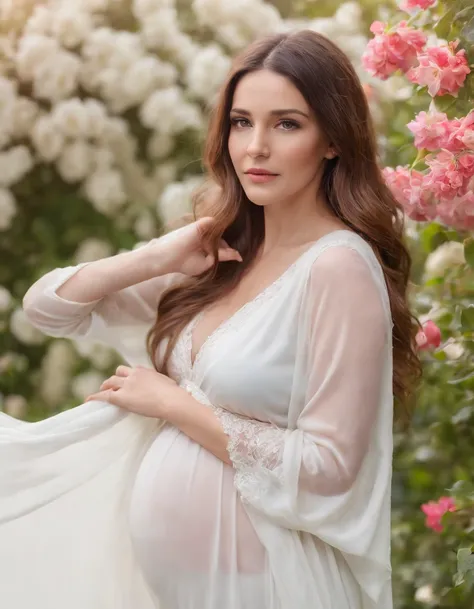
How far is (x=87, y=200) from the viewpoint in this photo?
3102 mm

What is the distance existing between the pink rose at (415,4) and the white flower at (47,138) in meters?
1.09

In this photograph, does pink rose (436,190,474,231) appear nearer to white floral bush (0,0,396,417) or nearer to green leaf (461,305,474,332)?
green leaf (461,305,474,332)

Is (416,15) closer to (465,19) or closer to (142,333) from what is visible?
(465,19)

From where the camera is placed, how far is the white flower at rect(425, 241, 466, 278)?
8.38 feet

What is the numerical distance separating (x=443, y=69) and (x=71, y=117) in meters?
1.16

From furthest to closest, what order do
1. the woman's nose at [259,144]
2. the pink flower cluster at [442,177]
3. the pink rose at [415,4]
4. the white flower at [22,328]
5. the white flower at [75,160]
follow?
the white flower at [22,328]
the white flower at [75,160]
the pink rose at [415,4]
the pink flower cluster at [442,177]
the woman's nose at [259,144]

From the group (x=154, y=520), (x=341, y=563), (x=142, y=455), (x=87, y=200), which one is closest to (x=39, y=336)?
(x=87, y=200)

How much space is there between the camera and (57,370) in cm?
304

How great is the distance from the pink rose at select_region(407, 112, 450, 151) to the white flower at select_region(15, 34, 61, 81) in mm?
1197

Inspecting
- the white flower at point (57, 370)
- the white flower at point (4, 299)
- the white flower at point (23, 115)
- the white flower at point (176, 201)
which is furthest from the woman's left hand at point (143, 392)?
the white flower at point (23, 115)

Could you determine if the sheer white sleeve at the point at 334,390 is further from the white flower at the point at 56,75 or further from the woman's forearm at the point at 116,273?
the white flower at the point at 56,75

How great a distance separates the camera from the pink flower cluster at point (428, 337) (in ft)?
7.59

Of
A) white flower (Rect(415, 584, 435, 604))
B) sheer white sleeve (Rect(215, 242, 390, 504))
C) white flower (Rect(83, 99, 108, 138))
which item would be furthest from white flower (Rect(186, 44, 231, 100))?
white flower (Rect(415, 584, 435, 604))

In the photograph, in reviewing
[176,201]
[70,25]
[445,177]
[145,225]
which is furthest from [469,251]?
[70,25]
